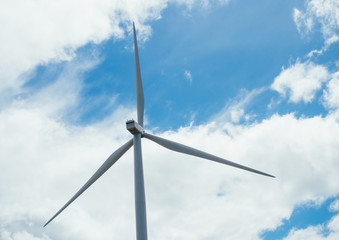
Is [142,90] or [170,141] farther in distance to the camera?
[142,90]

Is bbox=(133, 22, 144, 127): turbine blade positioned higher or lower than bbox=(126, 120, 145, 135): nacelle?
higher

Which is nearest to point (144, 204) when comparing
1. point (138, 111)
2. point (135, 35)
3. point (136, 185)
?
point (136, 185)

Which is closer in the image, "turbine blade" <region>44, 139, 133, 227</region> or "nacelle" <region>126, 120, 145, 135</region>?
"nacelle" <region>126, 120, 145, 135</region>

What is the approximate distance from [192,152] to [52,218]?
13.6m

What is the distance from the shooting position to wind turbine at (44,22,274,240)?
25312 mm

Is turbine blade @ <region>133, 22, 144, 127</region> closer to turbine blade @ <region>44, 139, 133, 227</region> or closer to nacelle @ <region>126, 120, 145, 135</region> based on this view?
turbine blade @ <region>44, 139, 133, 227</region>

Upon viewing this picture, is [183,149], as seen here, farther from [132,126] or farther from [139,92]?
[139,92]

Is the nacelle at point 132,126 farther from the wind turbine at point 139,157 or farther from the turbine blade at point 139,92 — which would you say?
the turbine blade at point 139,92

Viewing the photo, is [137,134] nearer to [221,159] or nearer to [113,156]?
[113,156]

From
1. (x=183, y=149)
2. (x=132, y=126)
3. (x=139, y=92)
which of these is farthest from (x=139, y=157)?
(x=139, y=92)

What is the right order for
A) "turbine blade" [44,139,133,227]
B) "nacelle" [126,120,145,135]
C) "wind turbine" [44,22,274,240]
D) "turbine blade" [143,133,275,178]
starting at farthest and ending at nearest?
A: "turbine blade" [44,139,133,227] → "turbine blade" [143,133,275,178] → "nacelle" [126,120,145,135] → "wind turbine" [44,22,274,240]

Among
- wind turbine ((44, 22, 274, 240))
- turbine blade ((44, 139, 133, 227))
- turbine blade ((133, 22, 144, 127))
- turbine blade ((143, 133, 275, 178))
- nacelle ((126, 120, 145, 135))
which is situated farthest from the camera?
turbine blade ((133, 22, 144, 127))

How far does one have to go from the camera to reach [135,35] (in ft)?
112

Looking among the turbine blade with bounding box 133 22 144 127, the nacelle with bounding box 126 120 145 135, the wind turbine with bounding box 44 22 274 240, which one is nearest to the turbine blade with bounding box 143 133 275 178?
the wind turbine with bounding box 44 22 274 240
